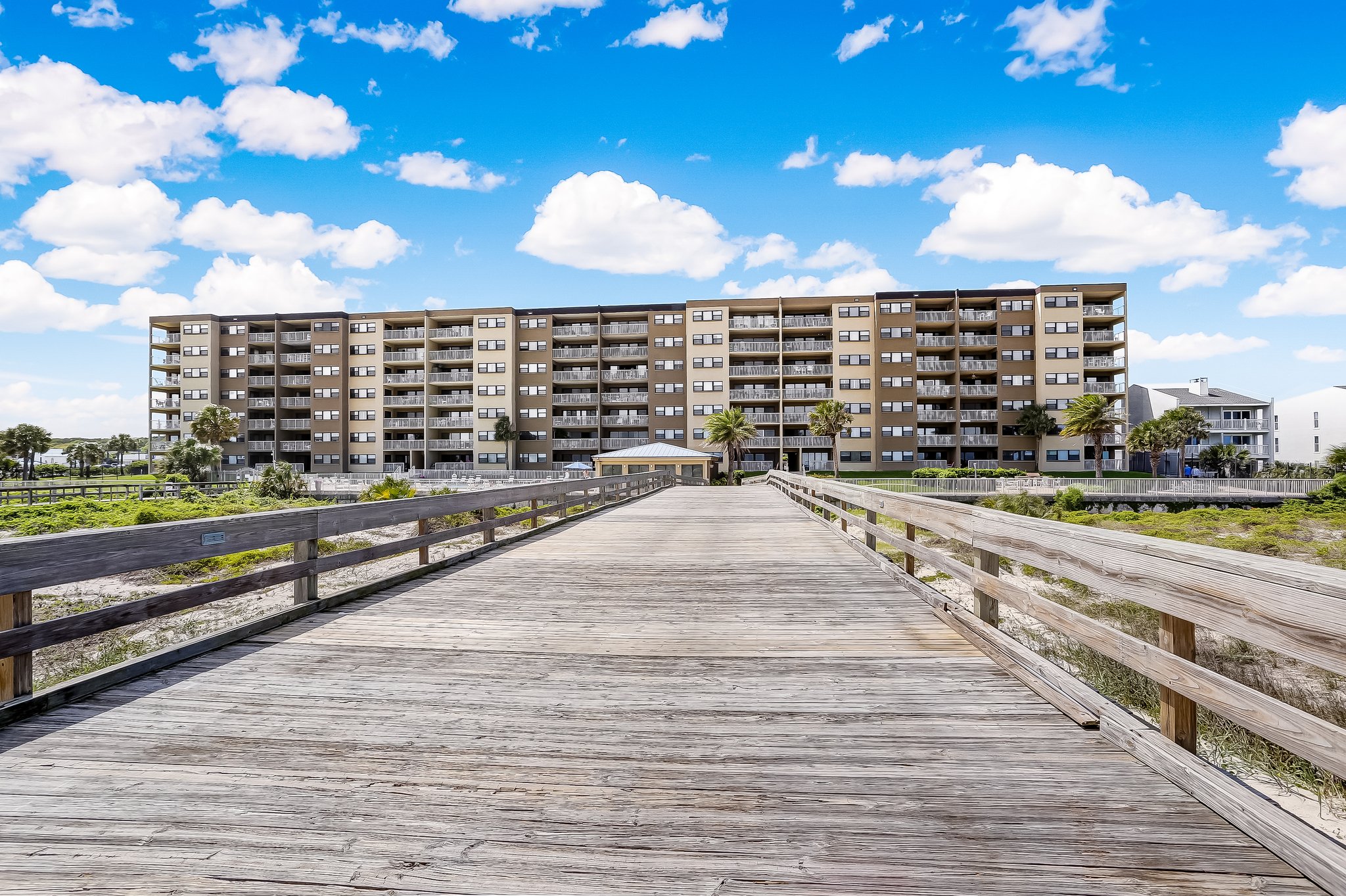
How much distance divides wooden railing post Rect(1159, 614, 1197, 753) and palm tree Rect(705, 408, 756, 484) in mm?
53877

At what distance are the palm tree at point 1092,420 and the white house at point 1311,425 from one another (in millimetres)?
40709

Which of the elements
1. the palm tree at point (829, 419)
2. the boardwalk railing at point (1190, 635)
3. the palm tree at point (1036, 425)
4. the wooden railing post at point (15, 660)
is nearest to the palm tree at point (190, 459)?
the palm tree at point (829, 419)

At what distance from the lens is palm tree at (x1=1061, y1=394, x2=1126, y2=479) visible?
182 ft

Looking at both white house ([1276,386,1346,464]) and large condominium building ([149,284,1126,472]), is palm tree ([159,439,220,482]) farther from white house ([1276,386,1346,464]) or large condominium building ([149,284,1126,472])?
white house ([1276,386,1346,464])

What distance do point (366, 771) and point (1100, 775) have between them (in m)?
3.26

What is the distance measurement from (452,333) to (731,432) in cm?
3210

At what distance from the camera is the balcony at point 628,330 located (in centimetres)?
6700

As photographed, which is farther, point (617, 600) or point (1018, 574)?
point (1018, 574)

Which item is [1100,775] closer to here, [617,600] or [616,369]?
[617,600]

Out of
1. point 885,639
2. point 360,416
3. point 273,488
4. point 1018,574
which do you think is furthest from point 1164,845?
point 360,416

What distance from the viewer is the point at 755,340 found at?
65688 millimetres

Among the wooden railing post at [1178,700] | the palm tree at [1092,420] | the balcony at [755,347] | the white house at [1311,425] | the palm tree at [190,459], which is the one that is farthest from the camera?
the white house at [1311,425]

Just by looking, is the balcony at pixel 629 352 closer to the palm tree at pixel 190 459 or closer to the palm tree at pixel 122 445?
the palm tree at pixel 190 459

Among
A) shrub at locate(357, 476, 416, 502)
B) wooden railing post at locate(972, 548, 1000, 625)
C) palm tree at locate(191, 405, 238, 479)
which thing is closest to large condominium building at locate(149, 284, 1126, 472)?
palm tree at locate(191, 405, 238, 479)
